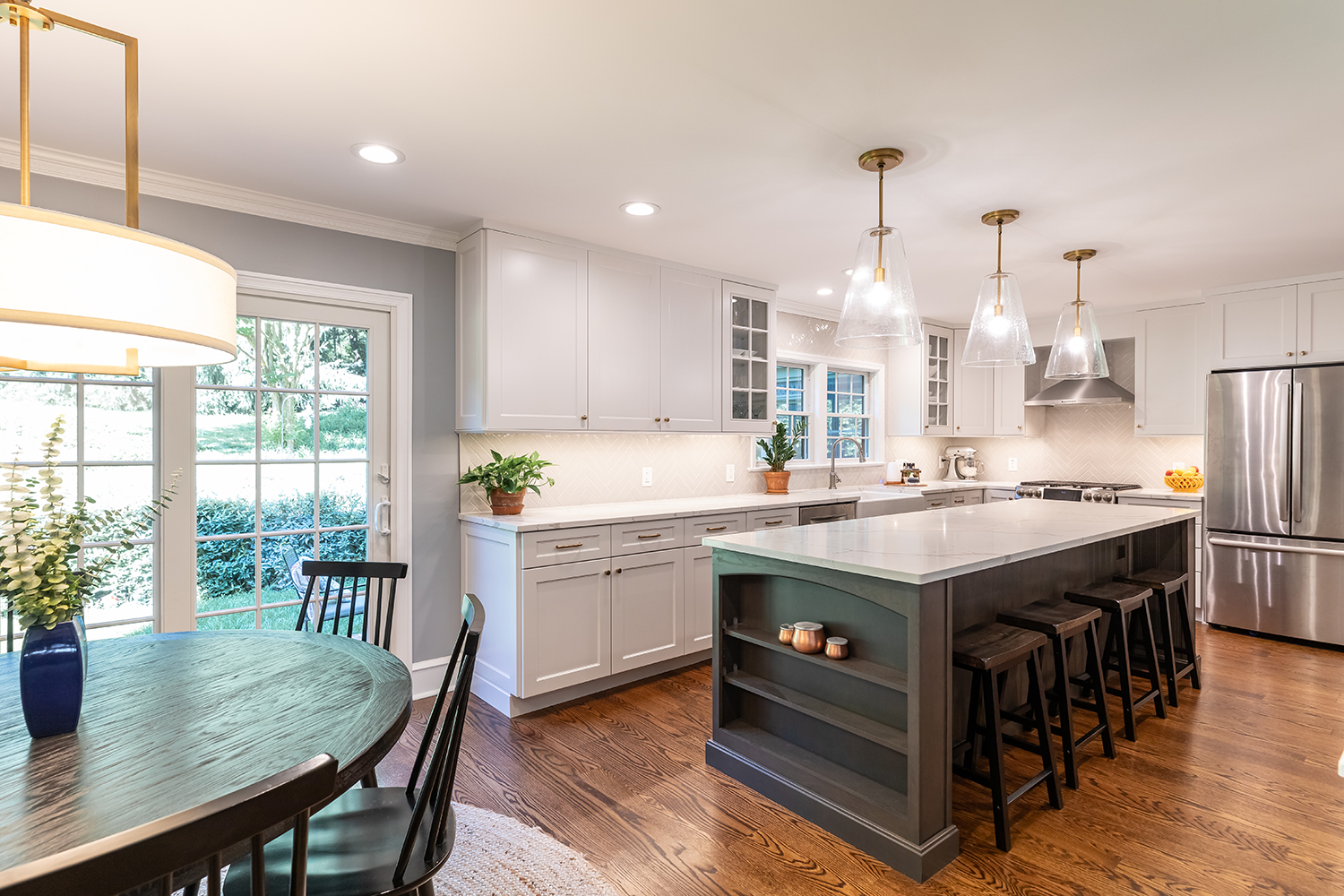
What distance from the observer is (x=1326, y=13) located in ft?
5.64

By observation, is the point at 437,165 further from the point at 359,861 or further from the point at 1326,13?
the point at 1326,13

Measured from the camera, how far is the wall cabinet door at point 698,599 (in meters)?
3.82

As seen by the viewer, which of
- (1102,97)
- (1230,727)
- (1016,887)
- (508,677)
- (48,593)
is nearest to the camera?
(48,593)

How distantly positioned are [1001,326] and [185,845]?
3.14 m

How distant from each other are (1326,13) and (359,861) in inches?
117

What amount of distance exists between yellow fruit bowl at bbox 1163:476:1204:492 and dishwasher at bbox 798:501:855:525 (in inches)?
97.1

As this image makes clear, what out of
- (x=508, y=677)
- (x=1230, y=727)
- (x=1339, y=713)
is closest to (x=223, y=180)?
(x=508, y=677)

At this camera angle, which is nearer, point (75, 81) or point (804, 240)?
point (75, 81)

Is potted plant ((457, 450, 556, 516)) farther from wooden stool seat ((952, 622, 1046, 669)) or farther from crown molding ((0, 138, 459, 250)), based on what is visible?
wooden stool seat ((952, 622, 1046, 669))

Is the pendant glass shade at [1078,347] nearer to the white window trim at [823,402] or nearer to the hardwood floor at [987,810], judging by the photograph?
the hardwood floor at [987,810]

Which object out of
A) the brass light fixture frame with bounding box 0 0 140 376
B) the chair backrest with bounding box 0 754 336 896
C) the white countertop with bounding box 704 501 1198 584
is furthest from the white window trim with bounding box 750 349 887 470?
the chair backrest with bounding box 0 754 336 896

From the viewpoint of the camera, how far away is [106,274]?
980mm

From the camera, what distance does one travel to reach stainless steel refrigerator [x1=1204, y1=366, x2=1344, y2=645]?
4.22m

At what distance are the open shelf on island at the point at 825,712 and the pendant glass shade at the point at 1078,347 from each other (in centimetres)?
222
